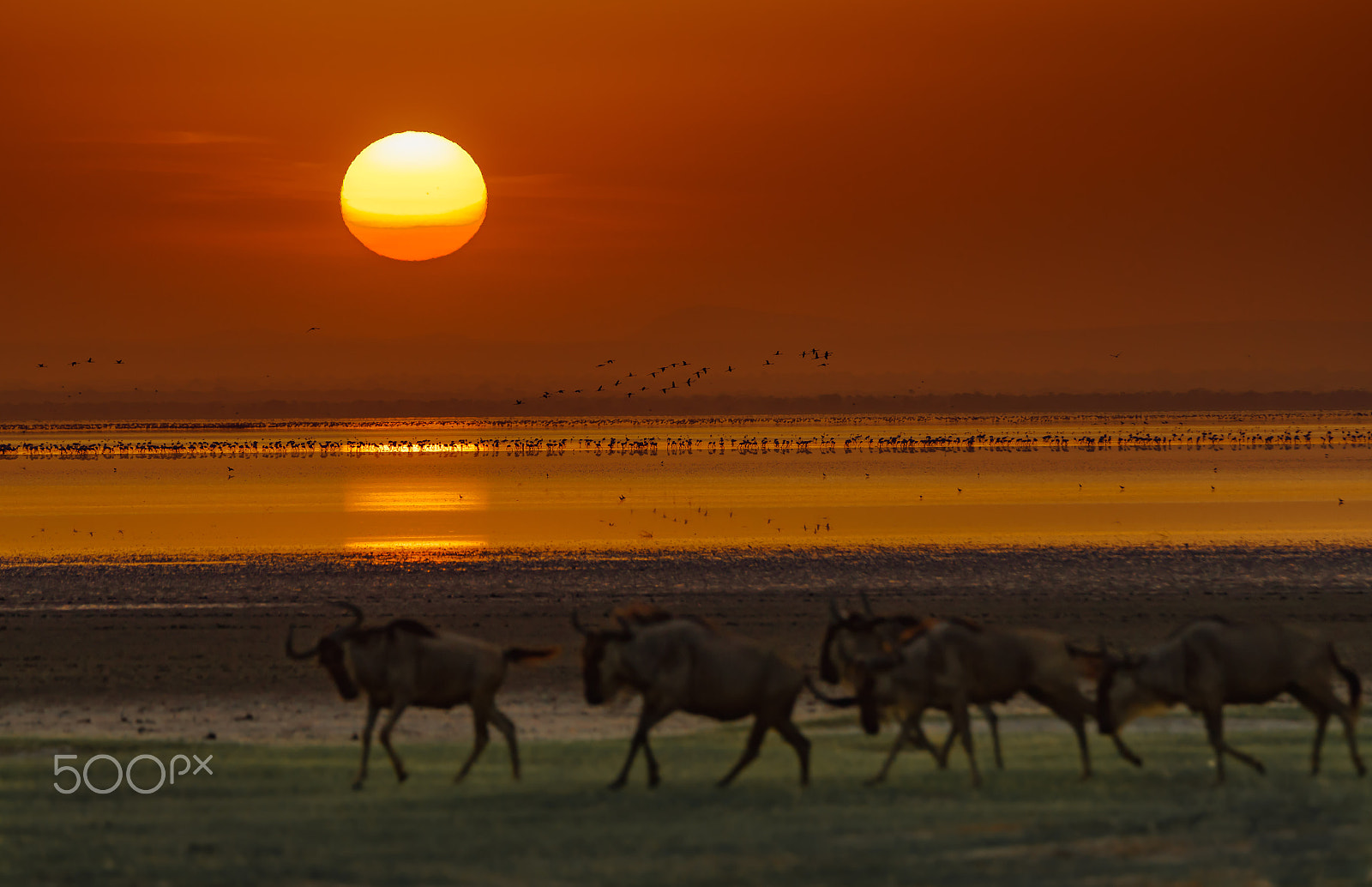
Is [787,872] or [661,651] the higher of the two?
[661,651]

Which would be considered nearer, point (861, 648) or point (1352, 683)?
point (861, 648)

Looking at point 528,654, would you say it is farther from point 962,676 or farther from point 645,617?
point 962,676

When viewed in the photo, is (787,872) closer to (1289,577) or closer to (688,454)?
(1289,577)

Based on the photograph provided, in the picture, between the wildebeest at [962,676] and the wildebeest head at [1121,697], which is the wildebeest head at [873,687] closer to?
the wildebeest at [962,676]

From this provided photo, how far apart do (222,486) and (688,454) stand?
5438 centimetres

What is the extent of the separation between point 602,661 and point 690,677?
750 millimetres

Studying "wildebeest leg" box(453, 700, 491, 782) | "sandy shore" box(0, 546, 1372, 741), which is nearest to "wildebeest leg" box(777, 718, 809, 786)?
"wildebeest leg" box(453, 700, 491, 782)

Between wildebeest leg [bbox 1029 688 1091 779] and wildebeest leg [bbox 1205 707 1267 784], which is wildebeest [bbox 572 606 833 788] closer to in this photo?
wildebeest leg [bbox 1029 688 1091 779]

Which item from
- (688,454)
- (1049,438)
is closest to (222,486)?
(688,454)

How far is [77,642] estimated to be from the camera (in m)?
25.9

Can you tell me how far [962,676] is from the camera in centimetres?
1320

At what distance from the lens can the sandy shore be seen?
1927 centimetres

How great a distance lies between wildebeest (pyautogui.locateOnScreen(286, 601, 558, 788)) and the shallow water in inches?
1285

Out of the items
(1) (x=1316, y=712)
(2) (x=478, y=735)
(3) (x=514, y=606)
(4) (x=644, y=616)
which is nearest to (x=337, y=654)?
(2) (x=478, y=735)
